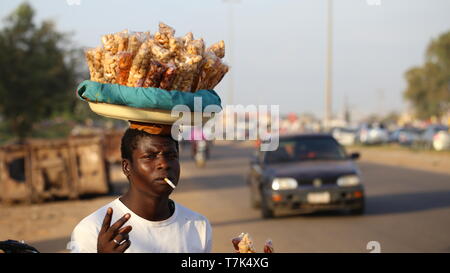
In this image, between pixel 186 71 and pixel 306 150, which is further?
pixel 306 150

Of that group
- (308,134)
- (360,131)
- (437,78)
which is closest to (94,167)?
(308,134)

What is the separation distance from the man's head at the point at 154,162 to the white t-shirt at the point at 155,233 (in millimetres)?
150

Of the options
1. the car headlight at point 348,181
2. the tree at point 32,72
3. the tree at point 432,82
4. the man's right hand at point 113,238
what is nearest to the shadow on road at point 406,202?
the car headlight at point 348,181

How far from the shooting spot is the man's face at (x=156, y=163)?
317cm

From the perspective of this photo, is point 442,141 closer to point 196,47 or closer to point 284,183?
point 284,183

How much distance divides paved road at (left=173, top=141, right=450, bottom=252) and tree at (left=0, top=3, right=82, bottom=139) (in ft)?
27.3

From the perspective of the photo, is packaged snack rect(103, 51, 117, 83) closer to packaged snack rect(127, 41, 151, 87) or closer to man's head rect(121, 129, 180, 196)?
packaged snack rect(127, 41, 151, 87)

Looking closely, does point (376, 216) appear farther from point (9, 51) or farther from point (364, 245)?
point (9, 51)

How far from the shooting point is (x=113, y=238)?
270 cm

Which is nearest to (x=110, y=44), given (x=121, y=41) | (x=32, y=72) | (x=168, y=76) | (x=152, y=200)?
(x=121, y=41)

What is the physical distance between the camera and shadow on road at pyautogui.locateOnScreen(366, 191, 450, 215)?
1373cm

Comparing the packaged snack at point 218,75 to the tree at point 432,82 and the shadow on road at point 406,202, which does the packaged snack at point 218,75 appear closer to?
the shadow on road at point 406,202

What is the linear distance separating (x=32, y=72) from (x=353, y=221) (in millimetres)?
16451

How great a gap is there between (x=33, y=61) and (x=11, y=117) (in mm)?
2303
